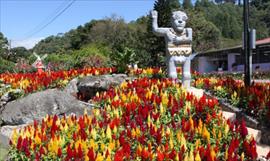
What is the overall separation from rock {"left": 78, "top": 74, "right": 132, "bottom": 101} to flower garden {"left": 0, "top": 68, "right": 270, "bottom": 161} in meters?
2.40

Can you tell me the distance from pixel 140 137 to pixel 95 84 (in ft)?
18.4

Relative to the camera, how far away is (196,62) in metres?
54.6

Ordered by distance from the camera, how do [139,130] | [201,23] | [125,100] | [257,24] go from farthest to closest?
1. [257,24]
2. [201,23]
3. [125,100]
4. [139,130]

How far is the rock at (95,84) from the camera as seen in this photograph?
1048cm

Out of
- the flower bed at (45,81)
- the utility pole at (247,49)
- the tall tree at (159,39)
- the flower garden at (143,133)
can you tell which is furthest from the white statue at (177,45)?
the tall tree at (159,39)

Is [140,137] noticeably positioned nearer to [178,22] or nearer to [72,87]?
[178,22]

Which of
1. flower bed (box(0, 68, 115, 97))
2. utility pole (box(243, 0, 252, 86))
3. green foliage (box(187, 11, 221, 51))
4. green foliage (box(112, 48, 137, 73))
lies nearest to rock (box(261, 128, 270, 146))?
utility pole (box(243, 0, 252, 86))

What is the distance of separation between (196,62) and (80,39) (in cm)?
2451

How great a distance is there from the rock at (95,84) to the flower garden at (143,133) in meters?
2.40

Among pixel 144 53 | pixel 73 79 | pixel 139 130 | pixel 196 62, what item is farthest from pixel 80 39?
pixel 139 130

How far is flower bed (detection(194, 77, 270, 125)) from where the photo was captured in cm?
785

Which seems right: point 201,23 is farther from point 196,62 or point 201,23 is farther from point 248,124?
point 248,124

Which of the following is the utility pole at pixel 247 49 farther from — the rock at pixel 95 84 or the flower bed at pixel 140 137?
the flower bed at pixel 140 137

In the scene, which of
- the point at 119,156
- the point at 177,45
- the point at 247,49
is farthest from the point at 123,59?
the point at 119,156
